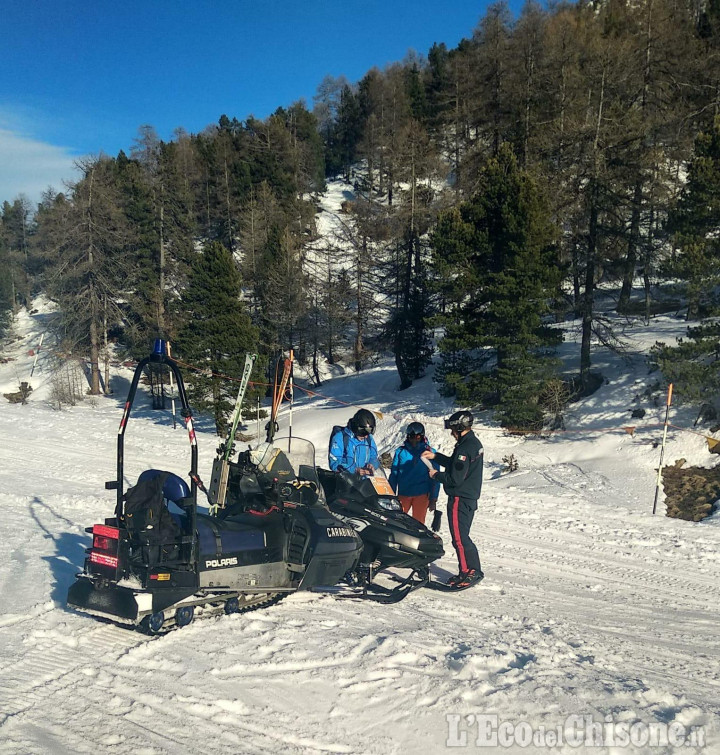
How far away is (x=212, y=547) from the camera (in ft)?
17.0

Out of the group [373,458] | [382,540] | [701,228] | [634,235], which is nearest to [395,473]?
[373,458]

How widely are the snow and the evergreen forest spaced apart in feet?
30.4

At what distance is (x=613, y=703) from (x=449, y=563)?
12.4 ft

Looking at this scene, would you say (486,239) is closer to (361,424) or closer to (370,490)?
(361,424)

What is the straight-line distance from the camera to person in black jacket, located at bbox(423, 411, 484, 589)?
256 inches

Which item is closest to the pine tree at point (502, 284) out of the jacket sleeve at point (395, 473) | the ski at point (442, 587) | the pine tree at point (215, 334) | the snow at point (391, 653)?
the snow at point (391, 653)

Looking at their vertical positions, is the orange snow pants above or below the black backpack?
below

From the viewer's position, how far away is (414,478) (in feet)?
25.6

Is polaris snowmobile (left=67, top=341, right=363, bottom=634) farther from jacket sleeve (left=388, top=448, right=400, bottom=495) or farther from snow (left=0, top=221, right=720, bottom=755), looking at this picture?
jacket sleeve (left=388, top=448, right=400, bottom=495)

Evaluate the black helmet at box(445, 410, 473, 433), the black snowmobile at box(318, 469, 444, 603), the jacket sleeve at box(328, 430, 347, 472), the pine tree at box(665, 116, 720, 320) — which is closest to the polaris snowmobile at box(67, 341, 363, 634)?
the black snowmobile at box(318, 469, 444, 603)

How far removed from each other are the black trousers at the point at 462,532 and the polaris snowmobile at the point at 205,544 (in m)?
1.17

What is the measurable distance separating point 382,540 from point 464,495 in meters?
1.06

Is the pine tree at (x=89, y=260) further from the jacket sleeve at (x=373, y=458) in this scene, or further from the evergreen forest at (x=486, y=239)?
the jacket sleeve at (x=373, y=458)

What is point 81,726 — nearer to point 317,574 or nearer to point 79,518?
point 317,574
